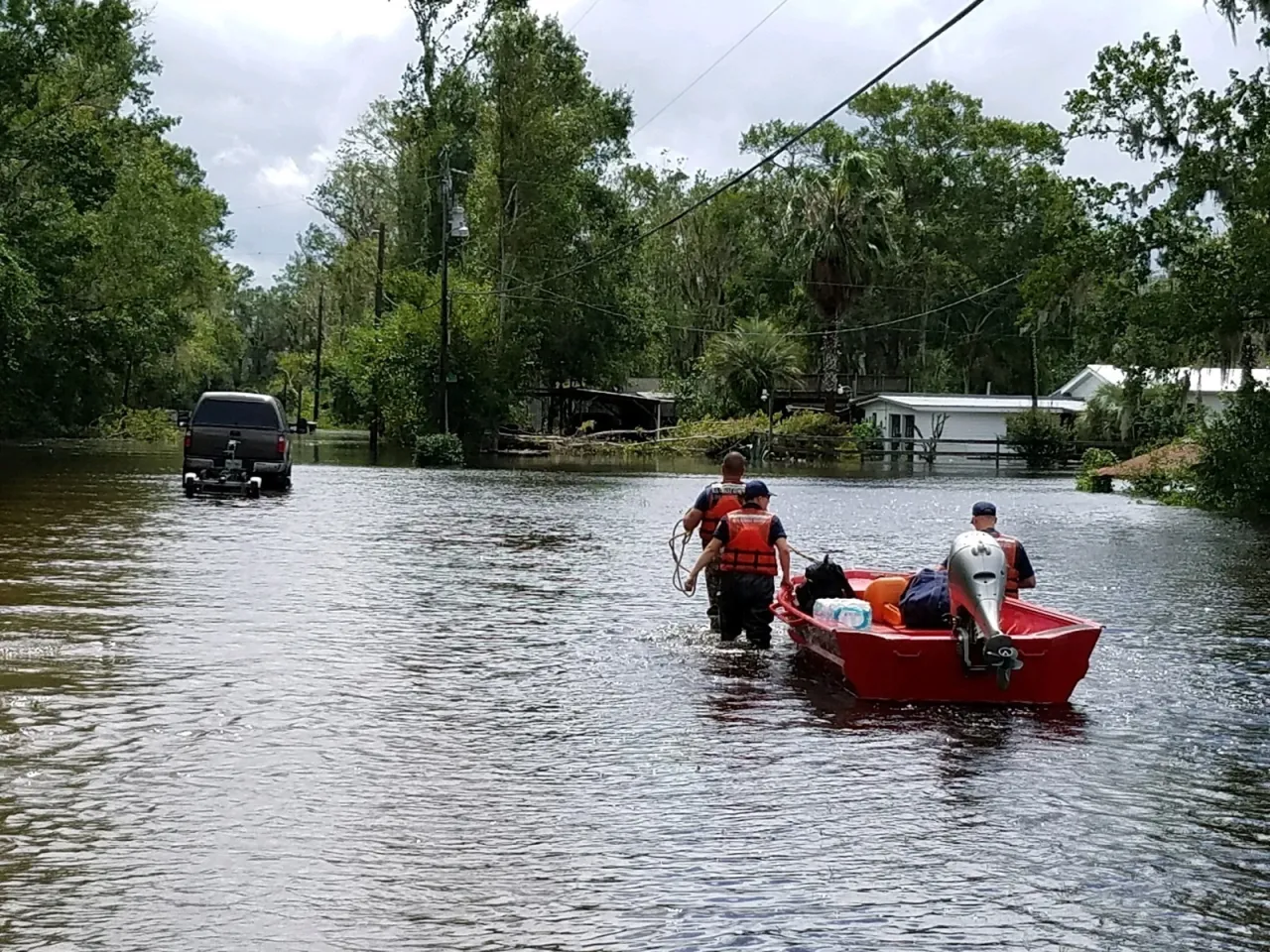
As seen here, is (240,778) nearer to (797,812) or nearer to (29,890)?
(29,890)

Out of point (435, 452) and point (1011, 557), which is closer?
point (1011, 557)

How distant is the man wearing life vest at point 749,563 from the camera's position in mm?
14055

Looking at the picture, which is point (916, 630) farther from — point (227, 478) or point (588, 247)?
point (588, 247)

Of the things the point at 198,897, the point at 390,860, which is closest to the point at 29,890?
the point at 198,897

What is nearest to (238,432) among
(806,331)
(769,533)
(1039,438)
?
(769,533)

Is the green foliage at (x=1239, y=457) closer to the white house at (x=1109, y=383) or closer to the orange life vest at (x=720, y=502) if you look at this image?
the white house at (x=1109, y=383)

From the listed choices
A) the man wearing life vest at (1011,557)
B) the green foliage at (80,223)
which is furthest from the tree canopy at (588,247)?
the man wearing life vest at (1011,557)

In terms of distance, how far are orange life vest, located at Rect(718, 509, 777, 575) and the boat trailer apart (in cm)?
2084

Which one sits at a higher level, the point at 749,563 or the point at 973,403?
the point at 973,403

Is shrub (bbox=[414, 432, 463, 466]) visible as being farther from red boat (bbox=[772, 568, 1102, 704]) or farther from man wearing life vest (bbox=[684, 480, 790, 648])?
red boat (bbox=[772, 568, 1102, 704])

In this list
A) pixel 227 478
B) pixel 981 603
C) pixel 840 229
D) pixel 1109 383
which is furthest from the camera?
pixel 840 229

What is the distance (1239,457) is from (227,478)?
22.0m

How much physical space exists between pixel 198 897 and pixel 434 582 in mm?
12728

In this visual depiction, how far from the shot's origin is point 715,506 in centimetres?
1540
